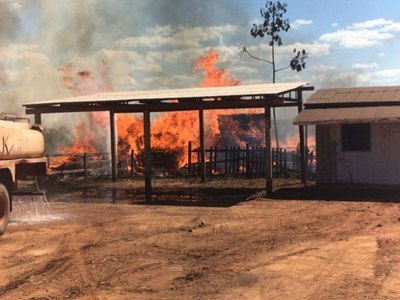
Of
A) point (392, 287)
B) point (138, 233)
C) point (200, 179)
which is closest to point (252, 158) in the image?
point (200, 179)

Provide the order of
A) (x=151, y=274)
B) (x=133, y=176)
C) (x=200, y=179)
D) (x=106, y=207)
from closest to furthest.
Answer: (x=151, y=274) → (x=106, y=207) → (x=200, y=179) → (x=133, y=176)

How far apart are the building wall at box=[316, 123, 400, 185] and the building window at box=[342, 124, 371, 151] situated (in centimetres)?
14

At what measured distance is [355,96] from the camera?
734 inches

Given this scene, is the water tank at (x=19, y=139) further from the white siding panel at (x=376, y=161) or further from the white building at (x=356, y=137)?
the white siding panel at (x=376, y=161)

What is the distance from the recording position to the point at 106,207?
14438mm

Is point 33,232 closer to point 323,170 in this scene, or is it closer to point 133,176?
point 323,170

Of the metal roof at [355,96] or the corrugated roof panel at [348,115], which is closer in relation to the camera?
the corrugated roof panel at [348,115]

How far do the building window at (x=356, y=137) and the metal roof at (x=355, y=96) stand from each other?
0.89m

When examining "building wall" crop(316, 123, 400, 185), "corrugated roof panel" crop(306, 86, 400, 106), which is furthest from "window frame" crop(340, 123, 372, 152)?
"corrugated roof panel" crop(306, 86, 400, 106)

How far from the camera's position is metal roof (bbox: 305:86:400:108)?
58.0 ft

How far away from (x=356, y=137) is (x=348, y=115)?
1.20 m

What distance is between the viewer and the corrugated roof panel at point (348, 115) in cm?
1580

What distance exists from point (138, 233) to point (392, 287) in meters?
5.26

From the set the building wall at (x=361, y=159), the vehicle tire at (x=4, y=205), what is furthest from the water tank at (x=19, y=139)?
the building wall at (x=361, y=159)
